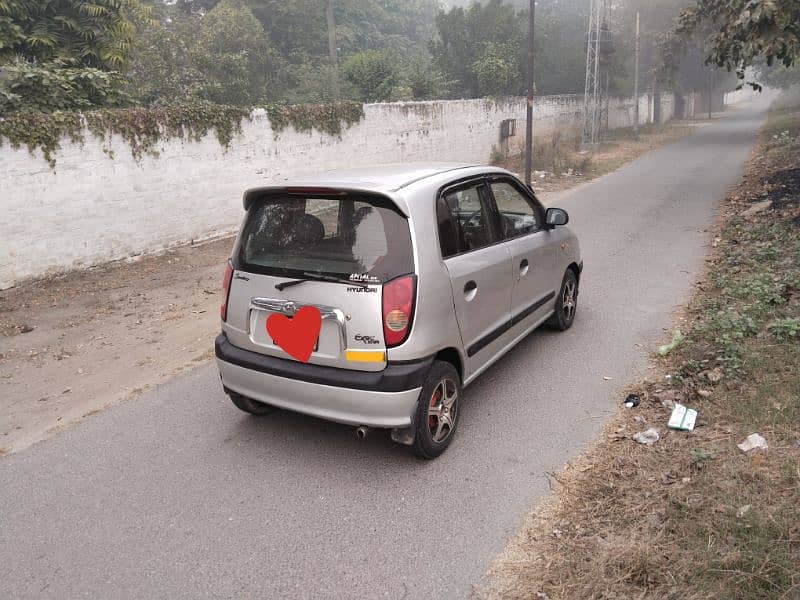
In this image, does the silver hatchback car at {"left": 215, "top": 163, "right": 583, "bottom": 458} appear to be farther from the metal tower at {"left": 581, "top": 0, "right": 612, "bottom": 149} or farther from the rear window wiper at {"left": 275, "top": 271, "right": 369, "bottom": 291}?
the metal tower at {"left": 581, "top": 0, "right": 612, "bottom": 149}

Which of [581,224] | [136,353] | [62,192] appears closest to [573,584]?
[136,353]

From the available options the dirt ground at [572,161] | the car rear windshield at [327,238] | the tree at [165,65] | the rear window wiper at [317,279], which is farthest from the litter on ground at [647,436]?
the tree at [165,65]

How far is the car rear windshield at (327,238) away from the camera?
3.54 metres

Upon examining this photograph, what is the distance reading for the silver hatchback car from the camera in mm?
3480

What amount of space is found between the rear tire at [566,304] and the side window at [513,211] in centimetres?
81

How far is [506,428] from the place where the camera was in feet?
13.9

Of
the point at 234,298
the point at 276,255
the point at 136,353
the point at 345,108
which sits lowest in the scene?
the point at 136,353

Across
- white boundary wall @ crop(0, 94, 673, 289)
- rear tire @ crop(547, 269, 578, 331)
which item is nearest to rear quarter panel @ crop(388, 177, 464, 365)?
rear tire @ crop(547, 269, 578, 331)

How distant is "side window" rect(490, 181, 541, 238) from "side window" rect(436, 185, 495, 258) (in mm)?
246

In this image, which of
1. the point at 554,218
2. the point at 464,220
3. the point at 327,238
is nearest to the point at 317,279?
the point at 327,238

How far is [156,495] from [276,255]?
1.59 metres

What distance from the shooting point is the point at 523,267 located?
15.8ft

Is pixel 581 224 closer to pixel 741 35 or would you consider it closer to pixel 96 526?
pixel 741 35

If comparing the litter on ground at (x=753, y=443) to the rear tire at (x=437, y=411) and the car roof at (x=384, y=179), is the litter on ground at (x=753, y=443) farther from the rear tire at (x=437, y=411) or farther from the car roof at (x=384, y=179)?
the car roof at (x=384, y=179)
